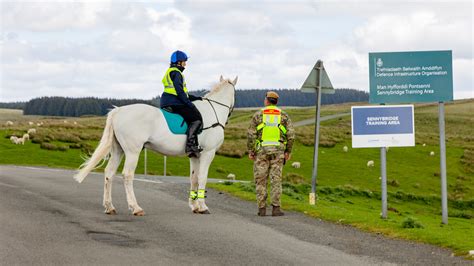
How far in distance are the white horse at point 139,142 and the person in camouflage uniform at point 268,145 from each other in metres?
0.82

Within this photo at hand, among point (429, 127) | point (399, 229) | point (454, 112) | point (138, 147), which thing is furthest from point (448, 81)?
point (454, 112)

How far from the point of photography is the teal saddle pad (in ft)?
54.0

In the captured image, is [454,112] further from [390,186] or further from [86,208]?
[86,208]

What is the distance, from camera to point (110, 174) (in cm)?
1634

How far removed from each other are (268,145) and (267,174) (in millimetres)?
691

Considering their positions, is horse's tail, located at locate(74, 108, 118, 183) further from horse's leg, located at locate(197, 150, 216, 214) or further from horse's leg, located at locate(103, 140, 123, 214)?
horse's leg, located at locate(197, 150, 216, 214)

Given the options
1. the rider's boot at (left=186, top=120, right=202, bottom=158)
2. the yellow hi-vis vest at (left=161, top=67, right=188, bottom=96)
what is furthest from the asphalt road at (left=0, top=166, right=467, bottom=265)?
the yellow hi-vis vest at (left=161, top=67, right=188, bottom=96)

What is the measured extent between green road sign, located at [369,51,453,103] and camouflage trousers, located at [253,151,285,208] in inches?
104

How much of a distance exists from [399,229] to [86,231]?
6.03 metres

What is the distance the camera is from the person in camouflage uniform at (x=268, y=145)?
56.0 ft

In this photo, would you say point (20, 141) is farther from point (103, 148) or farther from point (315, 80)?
point (103, 148)

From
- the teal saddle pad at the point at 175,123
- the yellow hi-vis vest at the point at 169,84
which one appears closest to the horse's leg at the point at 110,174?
the teal saddle pad at the point at 175,123

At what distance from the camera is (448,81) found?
1750 cm

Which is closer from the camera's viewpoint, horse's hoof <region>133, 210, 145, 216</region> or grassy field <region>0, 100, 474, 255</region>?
horse's hoof <region>133, 210, 145, 216</region>
